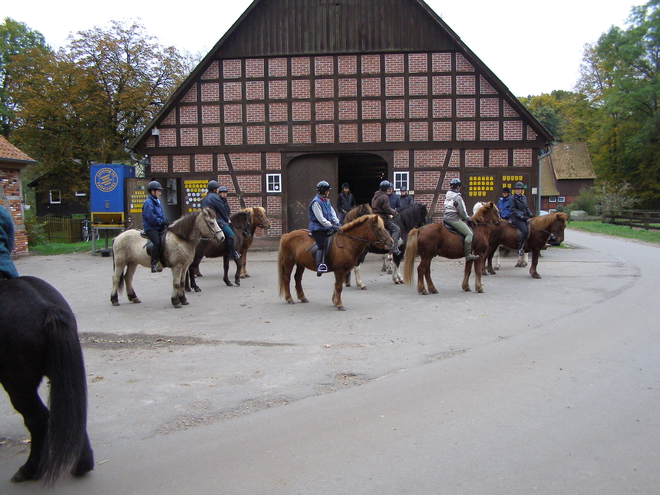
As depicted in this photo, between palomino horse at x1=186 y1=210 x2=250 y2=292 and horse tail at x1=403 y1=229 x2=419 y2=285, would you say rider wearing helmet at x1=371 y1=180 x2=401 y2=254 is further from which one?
palomino horse at x1=186 y1=210 x2=250 y2=292

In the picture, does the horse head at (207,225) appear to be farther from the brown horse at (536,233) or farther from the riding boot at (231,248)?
the brown horse at (536,233)

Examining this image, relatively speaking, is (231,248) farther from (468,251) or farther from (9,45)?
(9,45)

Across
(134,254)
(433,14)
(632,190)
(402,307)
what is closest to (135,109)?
(433,14)

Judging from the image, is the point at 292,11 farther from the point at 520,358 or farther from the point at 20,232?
the point at 520,358

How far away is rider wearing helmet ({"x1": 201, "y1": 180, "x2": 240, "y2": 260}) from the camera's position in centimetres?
1249

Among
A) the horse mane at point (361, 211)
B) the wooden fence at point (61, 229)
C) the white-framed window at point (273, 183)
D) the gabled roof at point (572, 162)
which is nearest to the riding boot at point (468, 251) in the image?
the horse mane at point (361, 211)

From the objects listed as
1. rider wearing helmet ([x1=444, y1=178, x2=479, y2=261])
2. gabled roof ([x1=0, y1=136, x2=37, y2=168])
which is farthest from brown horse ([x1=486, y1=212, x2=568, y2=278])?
gabled roof ([x1=0, y1=136, x2=37, y2=168])

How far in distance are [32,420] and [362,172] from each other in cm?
2641

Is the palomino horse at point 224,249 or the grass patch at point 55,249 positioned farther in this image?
the grass patch at point 55,249

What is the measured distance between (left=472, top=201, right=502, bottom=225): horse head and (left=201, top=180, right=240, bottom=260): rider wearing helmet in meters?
5.39

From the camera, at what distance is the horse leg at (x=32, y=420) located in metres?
3.62

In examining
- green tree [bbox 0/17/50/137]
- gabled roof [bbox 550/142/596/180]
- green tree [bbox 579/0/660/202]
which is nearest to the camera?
green tree [bbox 0/17/50/137]

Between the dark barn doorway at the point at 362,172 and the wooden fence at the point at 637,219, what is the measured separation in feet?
56.2

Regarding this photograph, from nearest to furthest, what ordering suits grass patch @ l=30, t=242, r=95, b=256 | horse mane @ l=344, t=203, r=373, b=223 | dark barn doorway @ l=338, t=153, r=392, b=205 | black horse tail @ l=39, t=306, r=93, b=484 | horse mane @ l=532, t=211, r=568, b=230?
black horse tail @ l=39, t=306, r=93, b=484 < horse mane @ l=344, t=203, r=373, b=223 < horse mane @ l=532, t=211, r=568, b=230 < grass patch @ l=30, t=242, r=95, b=256 < dark barn doorway @ l=338, t=153, r=392, b=205
